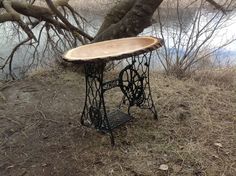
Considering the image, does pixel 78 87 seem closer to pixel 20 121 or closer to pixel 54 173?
pixel 20 121

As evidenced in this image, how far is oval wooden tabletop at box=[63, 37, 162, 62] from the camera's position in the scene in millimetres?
2635

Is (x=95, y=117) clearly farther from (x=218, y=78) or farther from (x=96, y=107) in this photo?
(x=218, y=78)

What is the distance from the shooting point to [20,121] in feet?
11.2

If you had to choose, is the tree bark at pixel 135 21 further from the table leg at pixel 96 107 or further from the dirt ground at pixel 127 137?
the table leg at pixel 96 107

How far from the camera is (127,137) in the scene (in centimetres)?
294

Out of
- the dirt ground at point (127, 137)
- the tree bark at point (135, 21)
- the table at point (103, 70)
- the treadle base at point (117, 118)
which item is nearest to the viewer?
the dirt ground at point (127, 137)

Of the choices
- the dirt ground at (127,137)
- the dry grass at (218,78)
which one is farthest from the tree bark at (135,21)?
the dry grass at (218,78)

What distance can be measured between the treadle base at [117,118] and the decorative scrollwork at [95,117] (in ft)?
0.42

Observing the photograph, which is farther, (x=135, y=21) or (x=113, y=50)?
(x=135, y=21)

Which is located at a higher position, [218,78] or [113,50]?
[113,50]

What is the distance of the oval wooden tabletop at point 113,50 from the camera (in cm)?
263

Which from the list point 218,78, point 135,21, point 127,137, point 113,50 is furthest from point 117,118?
point 218,78

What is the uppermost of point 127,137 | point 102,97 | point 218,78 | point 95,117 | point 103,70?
point 103,70

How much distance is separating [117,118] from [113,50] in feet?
Result: 2.11
